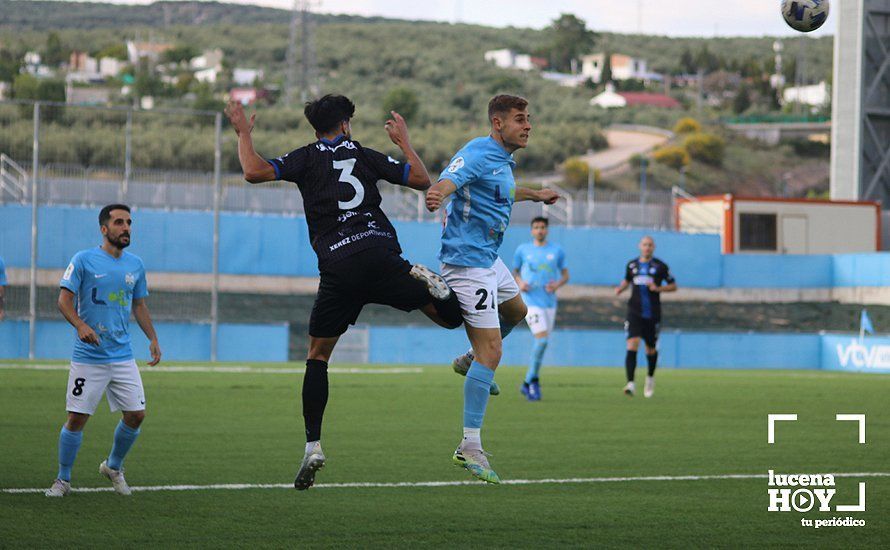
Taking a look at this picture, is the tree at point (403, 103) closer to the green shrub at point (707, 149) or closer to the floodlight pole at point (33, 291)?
the green shrub at point (707, 149)

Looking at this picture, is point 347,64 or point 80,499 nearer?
point 80,499

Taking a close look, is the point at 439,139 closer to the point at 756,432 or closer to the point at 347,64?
the point at 347,64

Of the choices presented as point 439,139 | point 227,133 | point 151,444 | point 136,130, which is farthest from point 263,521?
point 439,139

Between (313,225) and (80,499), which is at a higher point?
(313,225)

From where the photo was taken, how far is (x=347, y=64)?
144000mm

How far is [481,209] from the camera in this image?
8.84 m

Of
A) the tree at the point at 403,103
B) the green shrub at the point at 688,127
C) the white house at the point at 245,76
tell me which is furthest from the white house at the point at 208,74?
the green shrub at the point at 688,127

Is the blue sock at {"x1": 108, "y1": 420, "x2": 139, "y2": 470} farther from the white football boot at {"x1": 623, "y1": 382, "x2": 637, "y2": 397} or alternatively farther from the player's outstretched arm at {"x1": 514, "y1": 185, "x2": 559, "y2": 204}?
the white football boot at {"x1": 623, "y1": 382, "x2": 637, "y2": 397}

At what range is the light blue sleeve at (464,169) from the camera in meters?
8.48

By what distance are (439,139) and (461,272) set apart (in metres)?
83.5

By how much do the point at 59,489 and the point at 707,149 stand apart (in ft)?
296

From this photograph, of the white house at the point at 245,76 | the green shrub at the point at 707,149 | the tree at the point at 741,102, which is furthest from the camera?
the tree at the point at 741,102

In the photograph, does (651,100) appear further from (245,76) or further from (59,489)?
(59,489)

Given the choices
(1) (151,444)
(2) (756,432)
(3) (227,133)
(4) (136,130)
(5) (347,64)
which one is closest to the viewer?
(1) (151,444)
